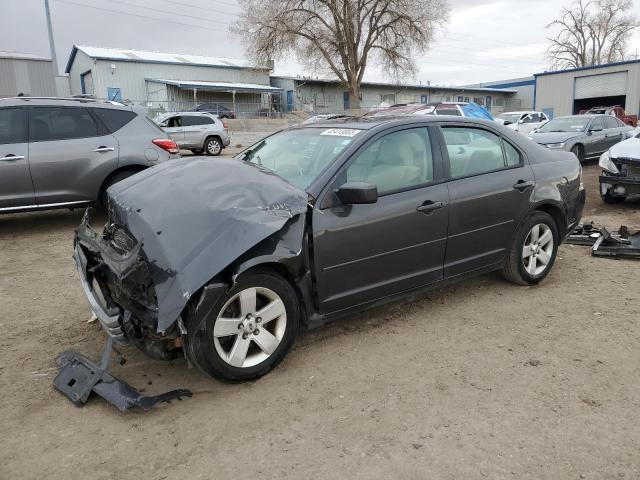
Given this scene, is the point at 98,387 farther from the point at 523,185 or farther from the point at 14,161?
the point at 14,161

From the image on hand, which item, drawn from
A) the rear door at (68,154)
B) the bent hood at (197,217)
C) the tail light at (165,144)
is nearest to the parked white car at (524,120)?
the tail light at (165,144)

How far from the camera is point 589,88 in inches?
1454

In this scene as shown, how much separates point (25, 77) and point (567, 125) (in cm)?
3798

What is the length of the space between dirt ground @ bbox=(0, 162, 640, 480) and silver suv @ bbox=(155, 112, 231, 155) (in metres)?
15.1

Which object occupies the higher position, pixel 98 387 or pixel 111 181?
pixel 111 181

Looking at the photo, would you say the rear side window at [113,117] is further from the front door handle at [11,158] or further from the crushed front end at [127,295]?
the crushed front end at [127,295]

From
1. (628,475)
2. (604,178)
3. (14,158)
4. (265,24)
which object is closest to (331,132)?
(628,475)

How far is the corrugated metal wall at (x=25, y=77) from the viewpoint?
36938 millimetres

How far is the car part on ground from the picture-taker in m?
8.23

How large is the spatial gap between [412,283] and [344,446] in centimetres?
162

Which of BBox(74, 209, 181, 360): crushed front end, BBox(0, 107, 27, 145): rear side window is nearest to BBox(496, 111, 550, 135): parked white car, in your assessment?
BBox(0, 107, 27, 145): rear side window

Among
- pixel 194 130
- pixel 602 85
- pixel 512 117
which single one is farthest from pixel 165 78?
pixel 602 85

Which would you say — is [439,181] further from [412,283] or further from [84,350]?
[84,350]

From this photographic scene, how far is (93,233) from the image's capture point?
3613 millimetres
